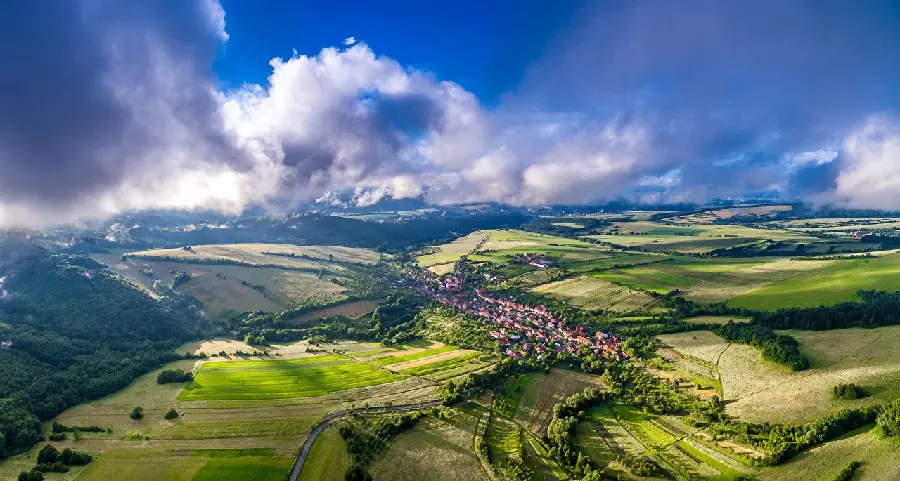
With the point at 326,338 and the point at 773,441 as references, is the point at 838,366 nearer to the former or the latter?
the point at 773,441

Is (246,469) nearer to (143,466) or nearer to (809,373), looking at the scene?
(143,466)

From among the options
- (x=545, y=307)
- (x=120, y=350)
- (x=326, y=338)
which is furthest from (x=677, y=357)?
(x=120, y=350)

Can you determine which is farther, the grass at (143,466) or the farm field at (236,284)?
the farm field at (236,284)

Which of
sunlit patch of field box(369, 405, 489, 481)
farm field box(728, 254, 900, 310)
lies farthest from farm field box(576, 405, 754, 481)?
farm field box(728, 254, 900, 310)

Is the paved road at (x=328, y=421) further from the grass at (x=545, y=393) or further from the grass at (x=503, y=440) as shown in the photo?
the grass at (x=545, y=393)

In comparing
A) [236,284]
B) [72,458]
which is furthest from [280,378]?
[236,284]

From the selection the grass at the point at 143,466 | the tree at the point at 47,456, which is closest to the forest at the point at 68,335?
the tree at the point at 47,456

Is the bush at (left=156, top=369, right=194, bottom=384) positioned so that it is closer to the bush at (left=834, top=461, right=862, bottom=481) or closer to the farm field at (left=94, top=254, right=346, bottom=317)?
the farm field at (left=94, top=254, right=346, bottom=317)
